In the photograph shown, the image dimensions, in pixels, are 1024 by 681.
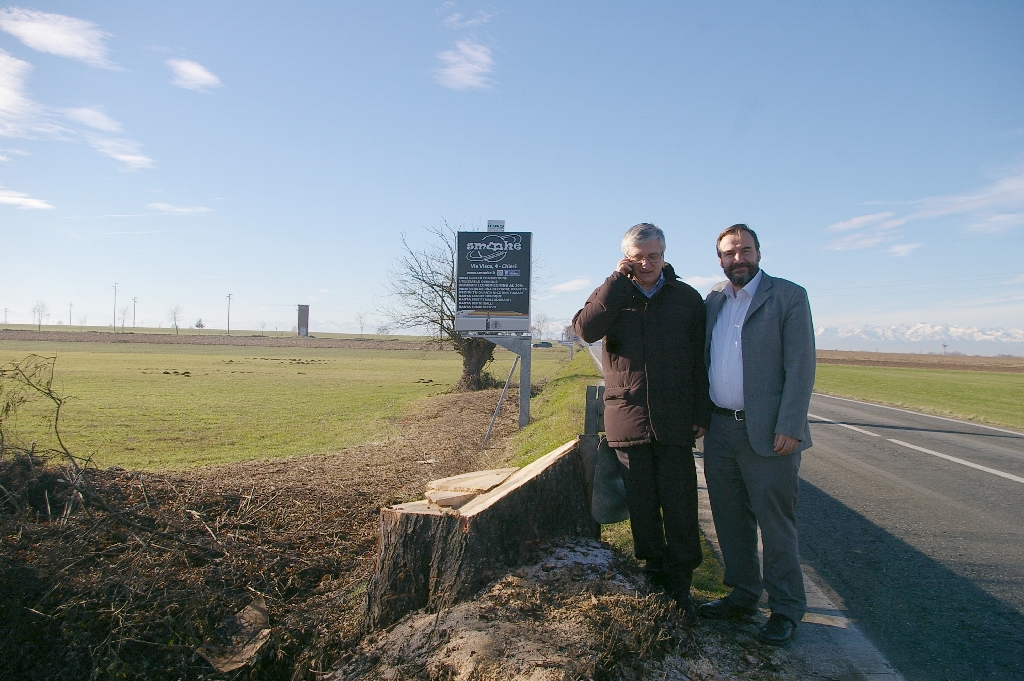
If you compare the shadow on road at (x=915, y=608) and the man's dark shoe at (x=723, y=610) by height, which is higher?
the man's dark shoe at (x=723, y=610)

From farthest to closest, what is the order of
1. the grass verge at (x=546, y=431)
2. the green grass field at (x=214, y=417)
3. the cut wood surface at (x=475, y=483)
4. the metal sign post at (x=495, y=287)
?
the metal sign post at (x=495, y=287) < the green grass field at (x=214, y=417) < the grass verge at (x=546, y=431) < the cut wood surface at (x=475, y=483)

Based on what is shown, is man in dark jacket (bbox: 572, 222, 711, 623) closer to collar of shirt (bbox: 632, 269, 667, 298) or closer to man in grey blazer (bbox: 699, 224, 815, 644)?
collar of shirt (bbox: 632, 269, 667, 298)

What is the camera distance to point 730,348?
370 cm

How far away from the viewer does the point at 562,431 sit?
33.2 ft

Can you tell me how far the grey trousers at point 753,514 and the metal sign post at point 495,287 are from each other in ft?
31.4

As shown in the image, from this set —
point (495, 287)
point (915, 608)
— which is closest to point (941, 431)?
point (495, 287)

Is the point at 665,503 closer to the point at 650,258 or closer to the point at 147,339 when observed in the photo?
the point at 650,258

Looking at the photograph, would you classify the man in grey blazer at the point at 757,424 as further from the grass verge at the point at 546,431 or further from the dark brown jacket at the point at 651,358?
the grass verge at the point at 546,431

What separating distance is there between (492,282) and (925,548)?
9376mm

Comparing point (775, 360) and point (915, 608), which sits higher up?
point (775, 360)

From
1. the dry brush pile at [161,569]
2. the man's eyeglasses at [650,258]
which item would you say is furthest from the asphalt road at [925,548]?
the dry brush pile at [161,569]

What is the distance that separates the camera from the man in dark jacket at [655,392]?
358 centimetres

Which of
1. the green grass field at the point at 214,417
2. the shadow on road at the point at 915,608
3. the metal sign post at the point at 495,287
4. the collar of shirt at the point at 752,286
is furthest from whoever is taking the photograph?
the metal sign post at the point at 495,287

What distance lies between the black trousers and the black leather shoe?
0.44 metres
